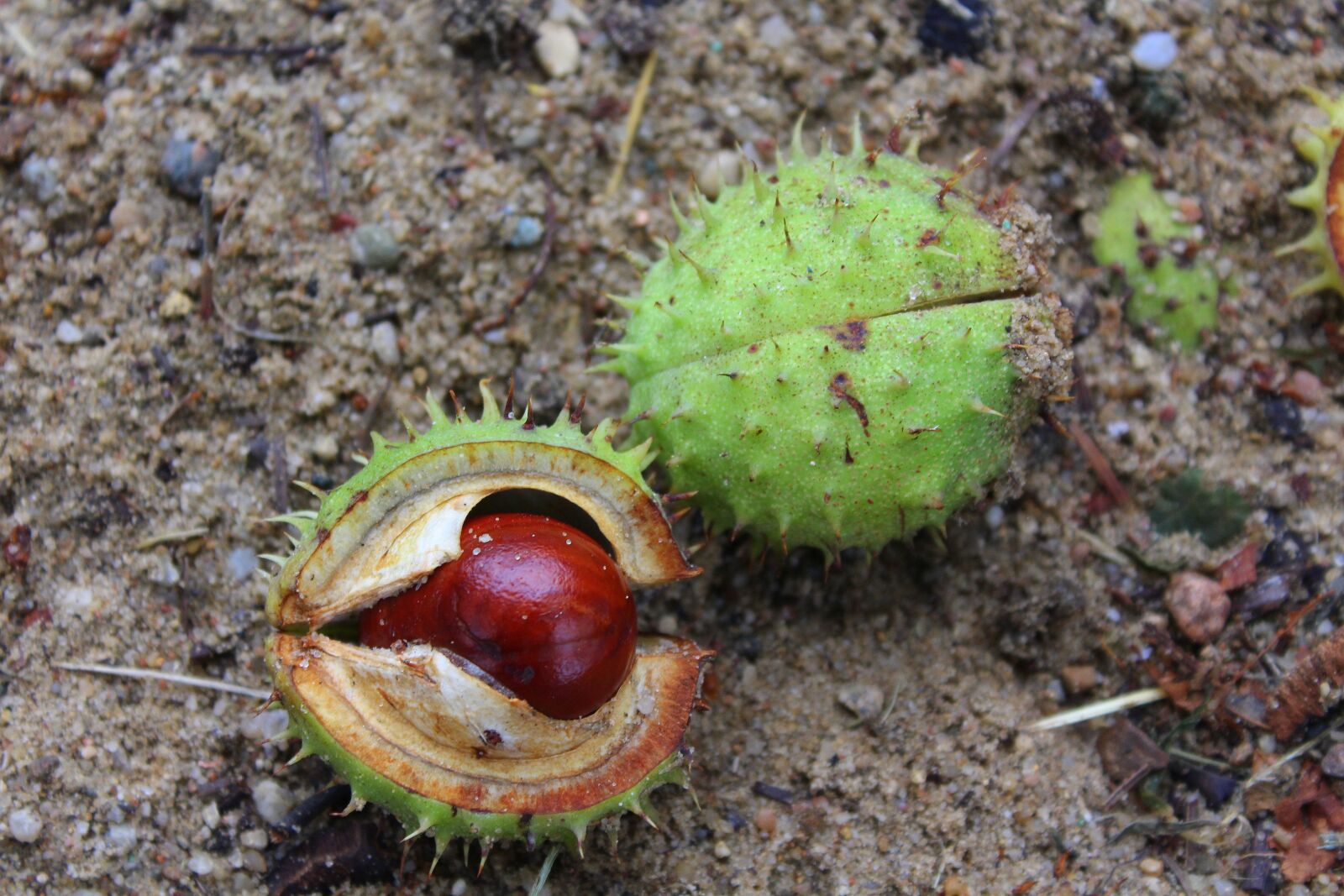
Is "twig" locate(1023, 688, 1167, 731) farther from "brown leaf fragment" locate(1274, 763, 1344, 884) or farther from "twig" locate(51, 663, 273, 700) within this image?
"twig" locate(51, 663, 273, 700)

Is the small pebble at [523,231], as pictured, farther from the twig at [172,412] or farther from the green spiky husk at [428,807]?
the green spiky husk at [428,807]

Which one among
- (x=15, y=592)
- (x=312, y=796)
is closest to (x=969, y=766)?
(x=312, y=796)

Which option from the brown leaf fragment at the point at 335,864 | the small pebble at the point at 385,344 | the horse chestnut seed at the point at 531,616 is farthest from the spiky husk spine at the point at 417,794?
the small pebble at the point at 385,344

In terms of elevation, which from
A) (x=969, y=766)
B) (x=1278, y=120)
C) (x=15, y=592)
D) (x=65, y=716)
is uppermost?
(x=1278, y=120)

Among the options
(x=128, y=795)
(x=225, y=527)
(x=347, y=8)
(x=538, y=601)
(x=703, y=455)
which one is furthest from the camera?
(x=347, y=8)

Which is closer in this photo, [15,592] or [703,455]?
[703,455]

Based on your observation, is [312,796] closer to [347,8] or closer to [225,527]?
[225,527]

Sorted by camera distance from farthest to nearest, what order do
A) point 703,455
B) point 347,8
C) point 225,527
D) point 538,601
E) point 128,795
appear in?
point 347,8 → point 225,527 → point 128,795 → point 703,455 → point 538,601
